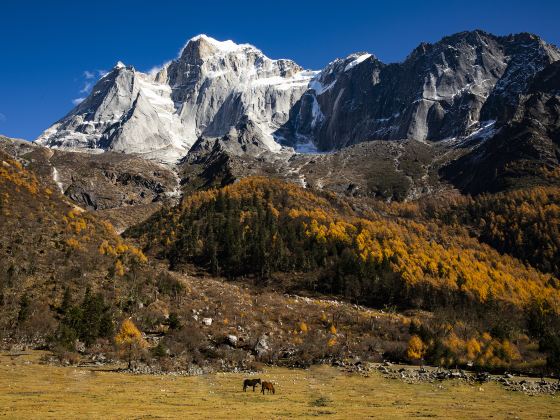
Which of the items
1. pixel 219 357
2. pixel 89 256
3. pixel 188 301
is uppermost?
pixel 89 256

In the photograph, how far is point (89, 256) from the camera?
102188 millimetres

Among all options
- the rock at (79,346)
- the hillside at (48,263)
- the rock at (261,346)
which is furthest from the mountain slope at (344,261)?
the rock at (79,346)

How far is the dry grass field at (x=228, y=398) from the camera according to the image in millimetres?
38094

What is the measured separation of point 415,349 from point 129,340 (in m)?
50.6

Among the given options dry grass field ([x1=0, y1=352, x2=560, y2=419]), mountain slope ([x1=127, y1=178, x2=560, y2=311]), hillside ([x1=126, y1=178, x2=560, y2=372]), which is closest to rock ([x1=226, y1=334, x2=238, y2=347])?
dry grass field ([x1=0, y1=352, x2=560, y2=419])

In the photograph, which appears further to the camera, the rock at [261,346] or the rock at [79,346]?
the rock at [261,346]

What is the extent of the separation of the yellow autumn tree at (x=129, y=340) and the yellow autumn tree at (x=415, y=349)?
1841 inches

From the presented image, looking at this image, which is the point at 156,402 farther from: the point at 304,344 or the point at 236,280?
the point at 236,280

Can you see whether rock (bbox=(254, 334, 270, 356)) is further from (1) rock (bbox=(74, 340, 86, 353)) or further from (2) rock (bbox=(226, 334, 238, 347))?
(1) rock (bbox=(74, 340, 86, 353))

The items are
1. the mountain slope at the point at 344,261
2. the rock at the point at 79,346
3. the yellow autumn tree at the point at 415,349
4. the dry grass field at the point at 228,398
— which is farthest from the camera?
the mountain slope at the point at 344,261

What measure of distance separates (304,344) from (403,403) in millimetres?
42471

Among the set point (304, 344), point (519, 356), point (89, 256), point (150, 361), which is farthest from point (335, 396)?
point (89, 256)

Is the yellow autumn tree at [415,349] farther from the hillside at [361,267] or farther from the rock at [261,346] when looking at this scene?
the rock at [261,346]

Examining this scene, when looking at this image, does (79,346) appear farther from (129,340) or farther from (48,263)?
(48,263)
